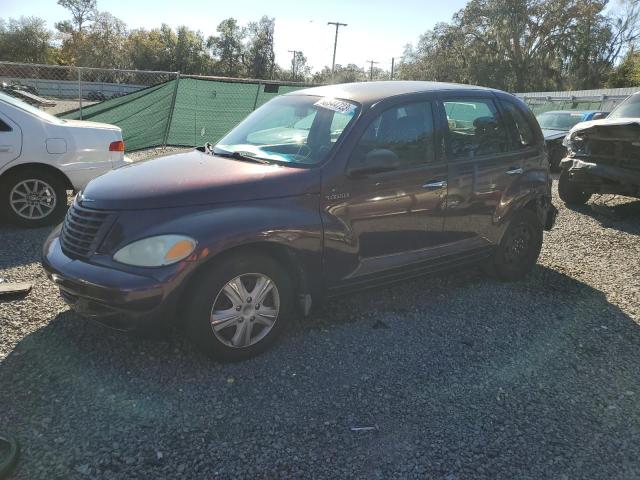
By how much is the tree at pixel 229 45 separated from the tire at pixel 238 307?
80.3 meters

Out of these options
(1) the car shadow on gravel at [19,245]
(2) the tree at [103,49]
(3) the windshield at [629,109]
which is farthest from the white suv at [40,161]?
(2) the tree at [103,49]

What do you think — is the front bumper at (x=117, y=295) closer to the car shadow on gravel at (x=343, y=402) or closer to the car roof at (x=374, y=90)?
the car shadow on gravel at (x=343, y=402)

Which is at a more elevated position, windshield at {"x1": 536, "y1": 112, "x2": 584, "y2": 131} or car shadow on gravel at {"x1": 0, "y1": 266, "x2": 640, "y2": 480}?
windshield at {"x1": 536, "y1": 112, "x2": 584, "y2": 131}

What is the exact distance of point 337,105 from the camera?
399 cm

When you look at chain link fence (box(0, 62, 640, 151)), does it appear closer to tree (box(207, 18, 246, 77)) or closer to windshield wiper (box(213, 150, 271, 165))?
windshield wiper (box(213, 150, 271, 165))

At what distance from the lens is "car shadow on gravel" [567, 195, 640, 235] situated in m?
7.56

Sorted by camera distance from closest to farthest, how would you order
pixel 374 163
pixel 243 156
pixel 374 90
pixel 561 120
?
pixel 374 163 → pixel 243 156 → pixel 374 90 → pixel 561 120

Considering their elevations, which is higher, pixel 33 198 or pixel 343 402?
pixel 33 198

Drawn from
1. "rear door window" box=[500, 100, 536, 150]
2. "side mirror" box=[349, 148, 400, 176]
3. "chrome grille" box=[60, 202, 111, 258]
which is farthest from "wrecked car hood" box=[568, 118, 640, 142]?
"chrome grille" box=[60, 202, 111, 258]

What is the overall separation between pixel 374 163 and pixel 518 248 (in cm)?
224

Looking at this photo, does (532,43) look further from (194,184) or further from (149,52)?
(194,184)

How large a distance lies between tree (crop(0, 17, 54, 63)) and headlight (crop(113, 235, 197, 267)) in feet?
239

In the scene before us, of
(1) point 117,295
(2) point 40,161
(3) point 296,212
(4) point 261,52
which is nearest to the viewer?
(1) point 117,295

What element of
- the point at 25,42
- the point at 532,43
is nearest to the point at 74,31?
the point at 25,42
